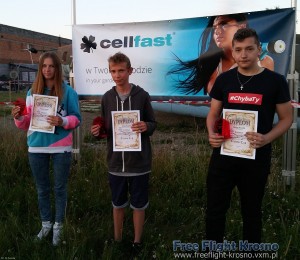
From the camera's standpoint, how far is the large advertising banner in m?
4.35

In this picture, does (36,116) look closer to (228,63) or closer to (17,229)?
(17,229)

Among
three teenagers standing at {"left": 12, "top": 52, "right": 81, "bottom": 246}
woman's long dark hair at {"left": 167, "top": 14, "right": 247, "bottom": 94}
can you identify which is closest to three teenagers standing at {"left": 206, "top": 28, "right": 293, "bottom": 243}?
three teenagers standing at {"left": 12, "top": 52, "right": 81, "bottom": 246}

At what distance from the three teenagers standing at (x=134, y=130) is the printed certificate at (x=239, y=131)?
704 mm

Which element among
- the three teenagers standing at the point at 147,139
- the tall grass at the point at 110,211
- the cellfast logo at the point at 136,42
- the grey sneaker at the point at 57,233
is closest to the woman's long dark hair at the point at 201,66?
the cellfast logo at the point at 136,42

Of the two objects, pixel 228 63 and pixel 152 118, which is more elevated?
pixel 228 63

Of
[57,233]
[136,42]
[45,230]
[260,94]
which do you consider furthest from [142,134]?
[136,42]

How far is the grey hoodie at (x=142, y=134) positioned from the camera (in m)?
3.04

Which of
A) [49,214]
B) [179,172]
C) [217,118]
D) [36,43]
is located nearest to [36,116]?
[49,214]

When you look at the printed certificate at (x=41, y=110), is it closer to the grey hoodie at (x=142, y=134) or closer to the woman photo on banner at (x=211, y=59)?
the grey hoodie at (x=142, y=134)

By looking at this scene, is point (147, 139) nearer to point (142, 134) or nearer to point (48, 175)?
point (142, 134)

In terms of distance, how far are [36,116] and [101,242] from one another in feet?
4.27

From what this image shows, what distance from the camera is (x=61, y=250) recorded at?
3047 millimetres

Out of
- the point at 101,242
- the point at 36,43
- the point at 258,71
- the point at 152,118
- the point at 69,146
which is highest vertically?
the point at 36,43

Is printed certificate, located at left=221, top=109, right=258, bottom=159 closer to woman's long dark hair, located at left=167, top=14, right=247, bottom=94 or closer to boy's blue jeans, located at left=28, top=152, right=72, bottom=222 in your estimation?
boy's blue jeans, located at left=28, top=152, right=72, bottom=222
